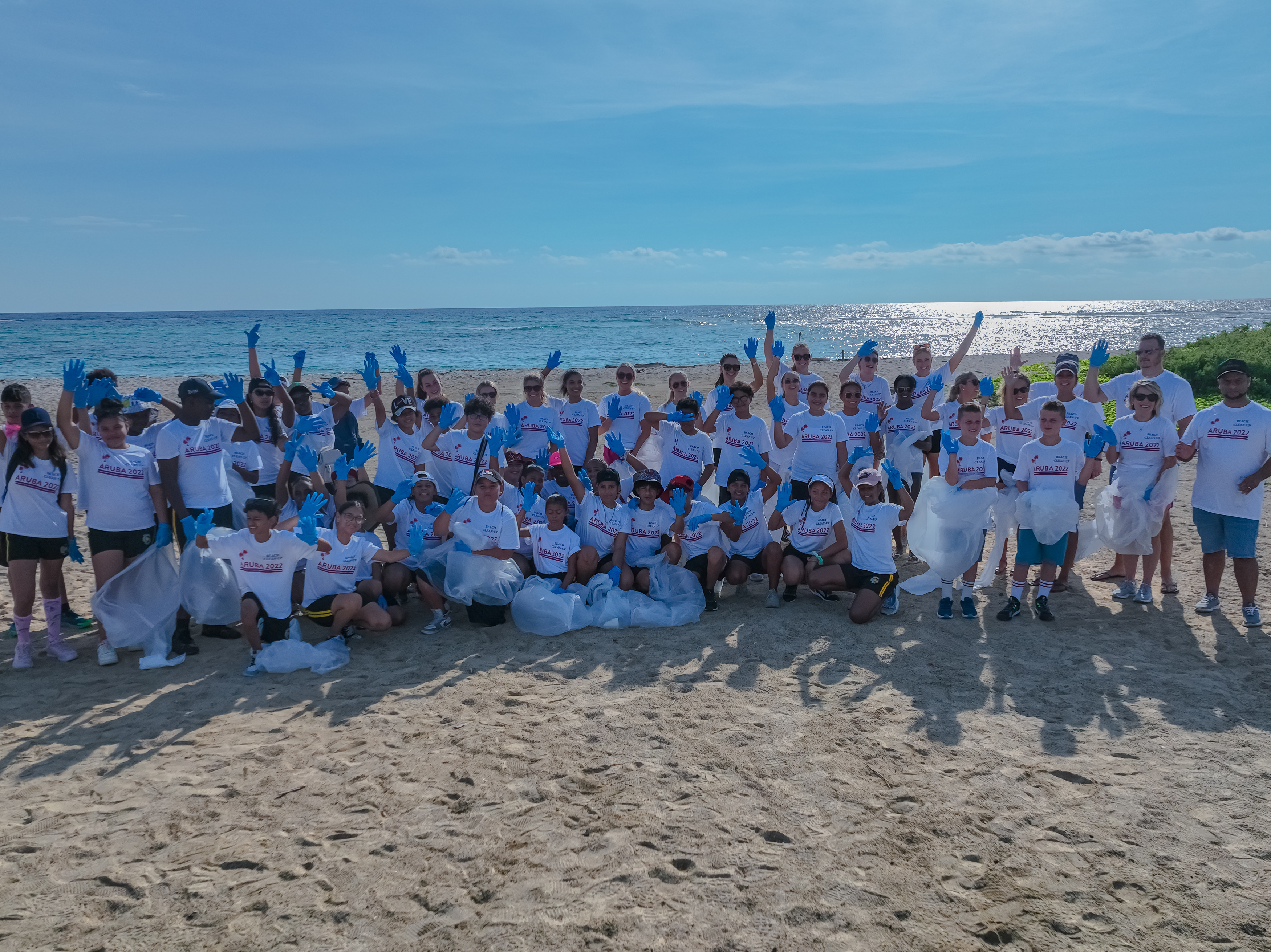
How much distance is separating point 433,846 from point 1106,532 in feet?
17.3

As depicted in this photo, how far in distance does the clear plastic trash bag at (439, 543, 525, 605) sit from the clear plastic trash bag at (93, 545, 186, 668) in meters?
1.79

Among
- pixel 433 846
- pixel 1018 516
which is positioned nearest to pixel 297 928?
pixel 433 846

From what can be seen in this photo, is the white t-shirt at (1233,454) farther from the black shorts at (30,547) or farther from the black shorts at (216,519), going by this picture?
the black shorts at (30,547)

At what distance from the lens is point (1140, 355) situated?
20.2 feet

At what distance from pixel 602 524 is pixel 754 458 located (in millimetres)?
1379

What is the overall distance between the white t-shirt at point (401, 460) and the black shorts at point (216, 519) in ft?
4.14

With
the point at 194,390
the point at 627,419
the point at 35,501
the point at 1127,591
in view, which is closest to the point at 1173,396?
the point at 1127,591

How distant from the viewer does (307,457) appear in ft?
19.5

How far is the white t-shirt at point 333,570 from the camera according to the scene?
534 cm

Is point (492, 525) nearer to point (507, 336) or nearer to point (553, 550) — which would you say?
point (553, 550)

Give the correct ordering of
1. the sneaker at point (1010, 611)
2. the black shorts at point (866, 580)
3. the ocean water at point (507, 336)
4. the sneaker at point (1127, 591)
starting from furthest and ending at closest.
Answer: the ocean water at point (507, 336), the sneaker at point (1127, 591), the black shorts at point (866, 580), the sneaker at point (1010, 611)

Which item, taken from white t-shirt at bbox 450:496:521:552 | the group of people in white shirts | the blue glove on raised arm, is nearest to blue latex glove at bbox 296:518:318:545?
the group of people in white shirts

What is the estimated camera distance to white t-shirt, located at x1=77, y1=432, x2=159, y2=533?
197 inches

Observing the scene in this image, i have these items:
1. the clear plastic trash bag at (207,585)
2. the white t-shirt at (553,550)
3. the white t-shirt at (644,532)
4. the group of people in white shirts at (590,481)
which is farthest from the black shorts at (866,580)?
the clear plastic trash bag at (207,585)
